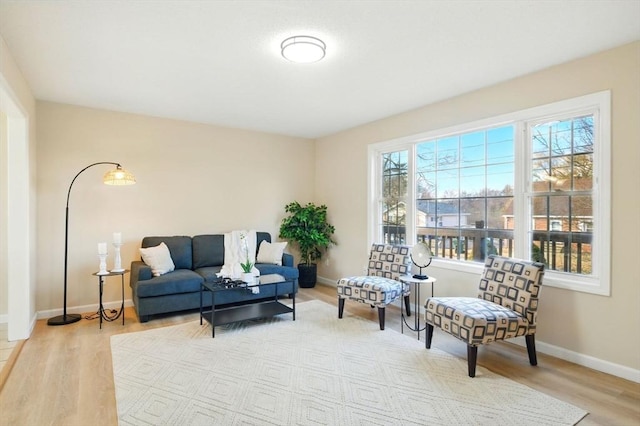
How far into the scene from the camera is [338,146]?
5.84 m

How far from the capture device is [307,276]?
5.72 metres

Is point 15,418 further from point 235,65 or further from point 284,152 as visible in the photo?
point 284,152

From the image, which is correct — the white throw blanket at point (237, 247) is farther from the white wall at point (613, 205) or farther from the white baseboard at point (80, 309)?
the white wall at point (613, 205)

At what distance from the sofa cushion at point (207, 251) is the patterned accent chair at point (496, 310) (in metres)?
3.13

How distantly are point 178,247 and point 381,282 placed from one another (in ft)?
9.24

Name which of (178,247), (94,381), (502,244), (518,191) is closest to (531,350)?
(502,244)

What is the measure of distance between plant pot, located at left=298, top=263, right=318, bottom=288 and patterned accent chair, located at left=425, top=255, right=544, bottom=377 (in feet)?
9.17

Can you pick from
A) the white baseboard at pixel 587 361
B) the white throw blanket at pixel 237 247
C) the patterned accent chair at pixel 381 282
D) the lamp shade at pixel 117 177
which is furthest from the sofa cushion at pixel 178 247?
the white baseboard at pixel 587 361

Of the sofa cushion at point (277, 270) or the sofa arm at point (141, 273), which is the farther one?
the sofa cushion at point (277, 270)

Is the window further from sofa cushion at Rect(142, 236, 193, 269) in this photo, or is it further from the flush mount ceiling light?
sofa cushion at Rect(142, 236, 193, 269)

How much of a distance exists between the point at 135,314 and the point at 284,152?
11.3 feet

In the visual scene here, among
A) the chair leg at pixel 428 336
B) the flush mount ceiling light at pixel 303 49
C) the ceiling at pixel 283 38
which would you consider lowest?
the chair leg at pixel 428 336

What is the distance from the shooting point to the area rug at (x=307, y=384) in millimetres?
2166

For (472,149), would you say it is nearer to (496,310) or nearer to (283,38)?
(496,310)
